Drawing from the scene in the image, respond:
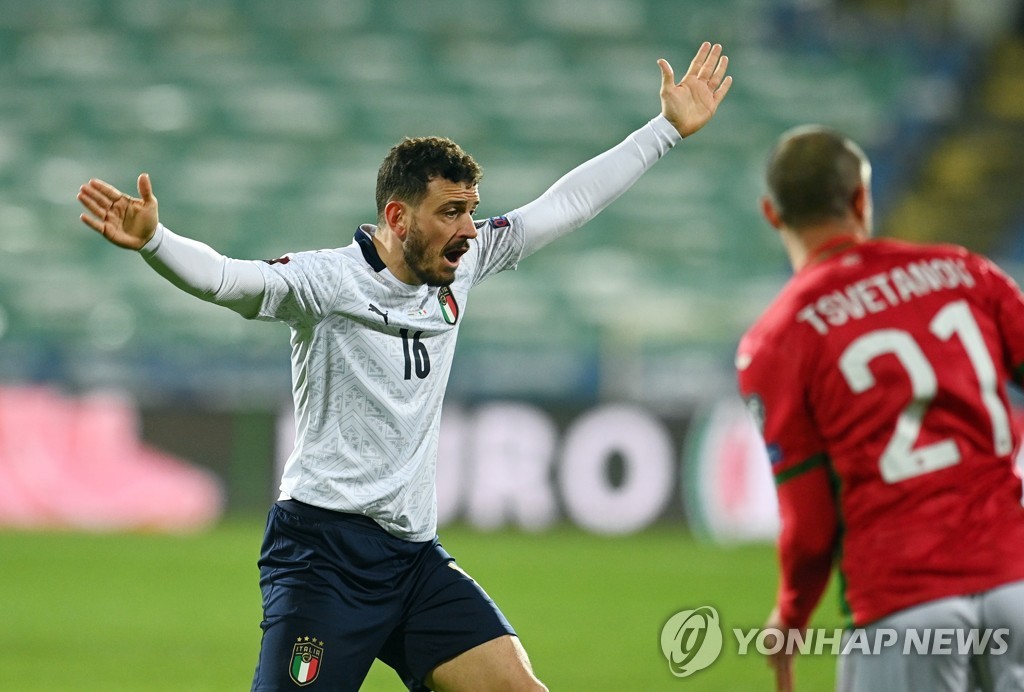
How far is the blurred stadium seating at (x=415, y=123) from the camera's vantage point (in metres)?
18.1

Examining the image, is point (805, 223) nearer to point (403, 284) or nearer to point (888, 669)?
point (888, 669)

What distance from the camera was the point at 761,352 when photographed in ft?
11.1

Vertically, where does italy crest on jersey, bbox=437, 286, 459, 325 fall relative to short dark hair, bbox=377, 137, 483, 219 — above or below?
below

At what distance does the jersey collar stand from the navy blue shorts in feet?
2.36

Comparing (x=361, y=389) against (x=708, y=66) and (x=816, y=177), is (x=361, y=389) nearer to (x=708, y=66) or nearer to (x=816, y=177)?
(x=816, y=177)

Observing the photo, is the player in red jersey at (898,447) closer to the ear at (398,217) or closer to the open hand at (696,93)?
the ear at (398,217)

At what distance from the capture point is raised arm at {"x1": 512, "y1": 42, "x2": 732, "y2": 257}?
488cm

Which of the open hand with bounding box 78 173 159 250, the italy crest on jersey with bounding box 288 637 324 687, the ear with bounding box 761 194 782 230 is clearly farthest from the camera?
the italy crest on jersey with bounding box 288 637 324 687

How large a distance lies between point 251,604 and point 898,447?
25.0 feet

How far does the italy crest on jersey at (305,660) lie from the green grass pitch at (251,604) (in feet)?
10.8

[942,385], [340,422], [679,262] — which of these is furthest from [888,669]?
[679,262]

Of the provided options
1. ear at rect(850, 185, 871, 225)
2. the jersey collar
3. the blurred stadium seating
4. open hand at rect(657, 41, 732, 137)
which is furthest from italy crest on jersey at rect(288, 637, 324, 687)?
the blurred stadium seating

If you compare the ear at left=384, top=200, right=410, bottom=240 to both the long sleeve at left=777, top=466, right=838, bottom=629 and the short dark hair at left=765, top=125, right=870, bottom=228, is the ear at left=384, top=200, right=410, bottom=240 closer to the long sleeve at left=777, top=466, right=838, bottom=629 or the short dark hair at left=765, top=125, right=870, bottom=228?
the short dark hair at left=765, top=125, right=870, bottom=228

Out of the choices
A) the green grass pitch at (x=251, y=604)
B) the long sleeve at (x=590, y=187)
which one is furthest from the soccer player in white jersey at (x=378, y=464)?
the green grass pitch at (x=251, y=604)
